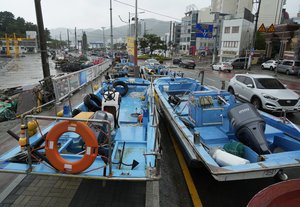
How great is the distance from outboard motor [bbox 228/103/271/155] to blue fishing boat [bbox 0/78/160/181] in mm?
1876

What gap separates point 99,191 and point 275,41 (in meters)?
50.8

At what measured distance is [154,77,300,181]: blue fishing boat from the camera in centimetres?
377

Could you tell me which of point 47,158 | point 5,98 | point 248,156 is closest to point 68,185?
point 47,158

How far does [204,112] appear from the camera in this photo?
5922 millimetres

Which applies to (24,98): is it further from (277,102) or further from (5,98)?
(277,102)

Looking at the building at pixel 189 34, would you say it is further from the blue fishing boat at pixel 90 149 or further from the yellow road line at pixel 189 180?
the blue fishing boat at pixel 90 149

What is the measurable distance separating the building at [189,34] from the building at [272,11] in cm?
2342

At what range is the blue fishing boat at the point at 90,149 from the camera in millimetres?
3287

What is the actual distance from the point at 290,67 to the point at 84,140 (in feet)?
101

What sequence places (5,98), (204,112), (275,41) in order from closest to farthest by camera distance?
1. (204,112)
2. (5,98)
3. (275,41)

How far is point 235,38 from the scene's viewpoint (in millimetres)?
48281

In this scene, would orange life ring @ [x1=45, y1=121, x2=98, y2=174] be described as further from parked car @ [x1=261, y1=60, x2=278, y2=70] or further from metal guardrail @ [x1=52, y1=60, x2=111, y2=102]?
parked car @ [x1=261, y1=60, x2=278, y2=70]

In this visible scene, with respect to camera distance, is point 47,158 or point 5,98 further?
point 5,98

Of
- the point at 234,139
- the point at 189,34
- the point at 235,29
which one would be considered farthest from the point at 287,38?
the point at 189,34
